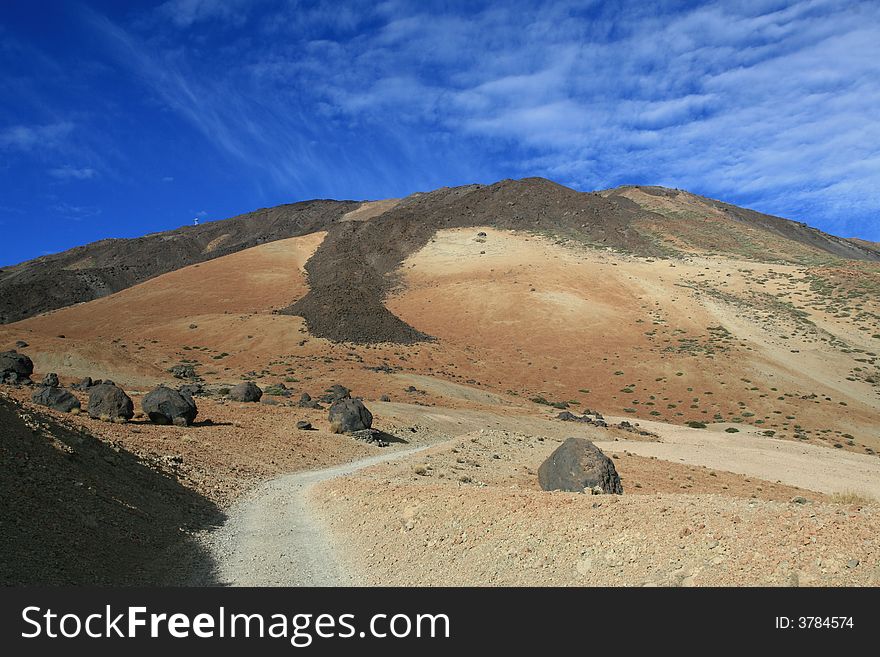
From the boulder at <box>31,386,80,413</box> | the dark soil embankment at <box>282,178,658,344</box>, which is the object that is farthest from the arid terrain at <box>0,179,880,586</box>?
the boulder at <box>31,386,80,413</box>

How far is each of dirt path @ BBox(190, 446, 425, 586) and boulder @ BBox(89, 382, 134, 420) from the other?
8.10 meters

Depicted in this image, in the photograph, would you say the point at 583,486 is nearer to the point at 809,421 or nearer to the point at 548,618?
the point at 548,618

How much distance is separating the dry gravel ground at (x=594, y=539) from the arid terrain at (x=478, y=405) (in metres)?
0.05

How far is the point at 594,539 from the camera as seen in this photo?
9.11 metres

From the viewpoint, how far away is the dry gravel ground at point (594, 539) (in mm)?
7230

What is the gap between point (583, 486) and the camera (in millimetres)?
15883

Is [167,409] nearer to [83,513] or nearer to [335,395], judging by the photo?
[83,513]

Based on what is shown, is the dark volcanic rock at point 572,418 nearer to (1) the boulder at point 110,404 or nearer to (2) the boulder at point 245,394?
(2) the boulder at point 245,394

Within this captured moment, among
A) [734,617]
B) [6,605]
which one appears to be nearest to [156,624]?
[6,605]

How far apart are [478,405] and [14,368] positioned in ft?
96.0

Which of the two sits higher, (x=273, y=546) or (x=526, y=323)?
(x=526, y=323)

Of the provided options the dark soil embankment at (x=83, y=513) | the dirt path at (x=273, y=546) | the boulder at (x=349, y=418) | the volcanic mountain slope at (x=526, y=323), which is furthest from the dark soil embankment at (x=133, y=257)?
the dirt path at (x=273, y=546)

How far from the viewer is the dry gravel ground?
7.23 meters

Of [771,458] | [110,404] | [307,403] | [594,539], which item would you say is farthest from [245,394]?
[771,458]
